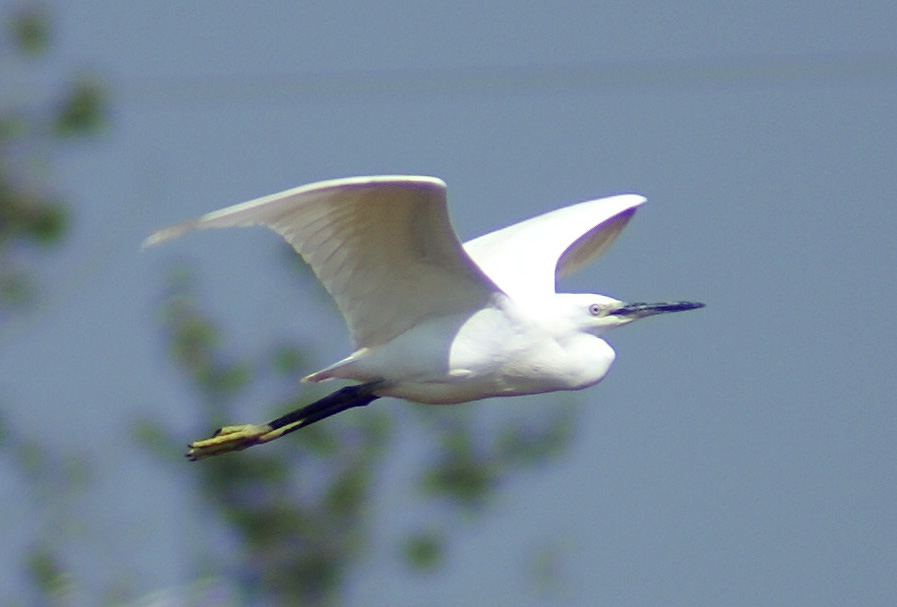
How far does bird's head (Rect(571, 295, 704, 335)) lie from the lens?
251 inches

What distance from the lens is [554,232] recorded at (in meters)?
7.15

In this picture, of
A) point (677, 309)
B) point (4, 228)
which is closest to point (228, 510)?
point (4, 228)

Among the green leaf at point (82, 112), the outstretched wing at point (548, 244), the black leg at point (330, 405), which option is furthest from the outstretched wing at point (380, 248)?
the green leaf at point (82, 112)

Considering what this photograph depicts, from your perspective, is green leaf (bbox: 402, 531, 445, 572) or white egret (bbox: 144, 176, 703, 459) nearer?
white egret (bbox: 144, 176, 703, 459)

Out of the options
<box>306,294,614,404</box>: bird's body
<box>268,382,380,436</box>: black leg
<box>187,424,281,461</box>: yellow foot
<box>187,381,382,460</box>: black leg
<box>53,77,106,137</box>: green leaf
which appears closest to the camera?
<box>306,294,614,404</box>: bird's body

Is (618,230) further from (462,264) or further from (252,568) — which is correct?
(252,568)

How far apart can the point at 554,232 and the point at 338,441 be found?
340 inches

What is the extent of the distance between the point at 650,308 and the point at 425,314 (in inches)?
36.6

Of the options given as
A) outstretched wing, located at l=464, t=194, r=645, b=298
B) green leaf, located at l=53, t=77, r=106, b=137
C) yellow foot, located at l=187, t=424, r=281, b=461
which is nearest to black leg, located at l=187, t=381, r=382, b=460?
yellow foot, located at l=187, t=424, r=281, b=461

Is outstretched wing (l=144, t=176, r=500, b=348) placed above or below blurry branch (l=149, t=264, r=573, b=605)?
above

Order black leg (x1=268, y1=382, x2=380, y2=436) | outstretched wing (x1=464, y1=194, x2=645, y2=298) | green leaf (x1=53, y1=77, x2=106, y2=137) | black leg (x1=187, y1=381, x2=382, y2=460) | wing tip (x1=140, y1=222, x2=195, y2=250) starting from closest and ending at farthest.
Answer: wing tip (x1=140, y1=222, x2=195, y2=250), black leg (x1=268, y1=382, x2=380, y2=436), black leg (x1=187, y1=381, x2=382, y2=460), outstretched wing (x1=464, y1=194, x2=645, y2=298), green leaf (x1=53, y1=77, x2=106, y2=137)

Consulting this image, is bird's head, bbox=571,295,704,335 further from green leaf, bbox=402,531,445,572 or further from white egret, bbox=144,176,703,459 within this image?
green leaf, bbox=402,531,445,572

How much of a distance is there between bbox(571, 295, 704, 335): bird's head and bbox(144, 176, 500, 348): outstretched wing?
0.41 meters

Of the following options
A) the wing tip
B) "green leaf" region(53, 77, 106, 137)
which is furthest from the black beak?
"green leaf" region(53, 77, 106, 137)
